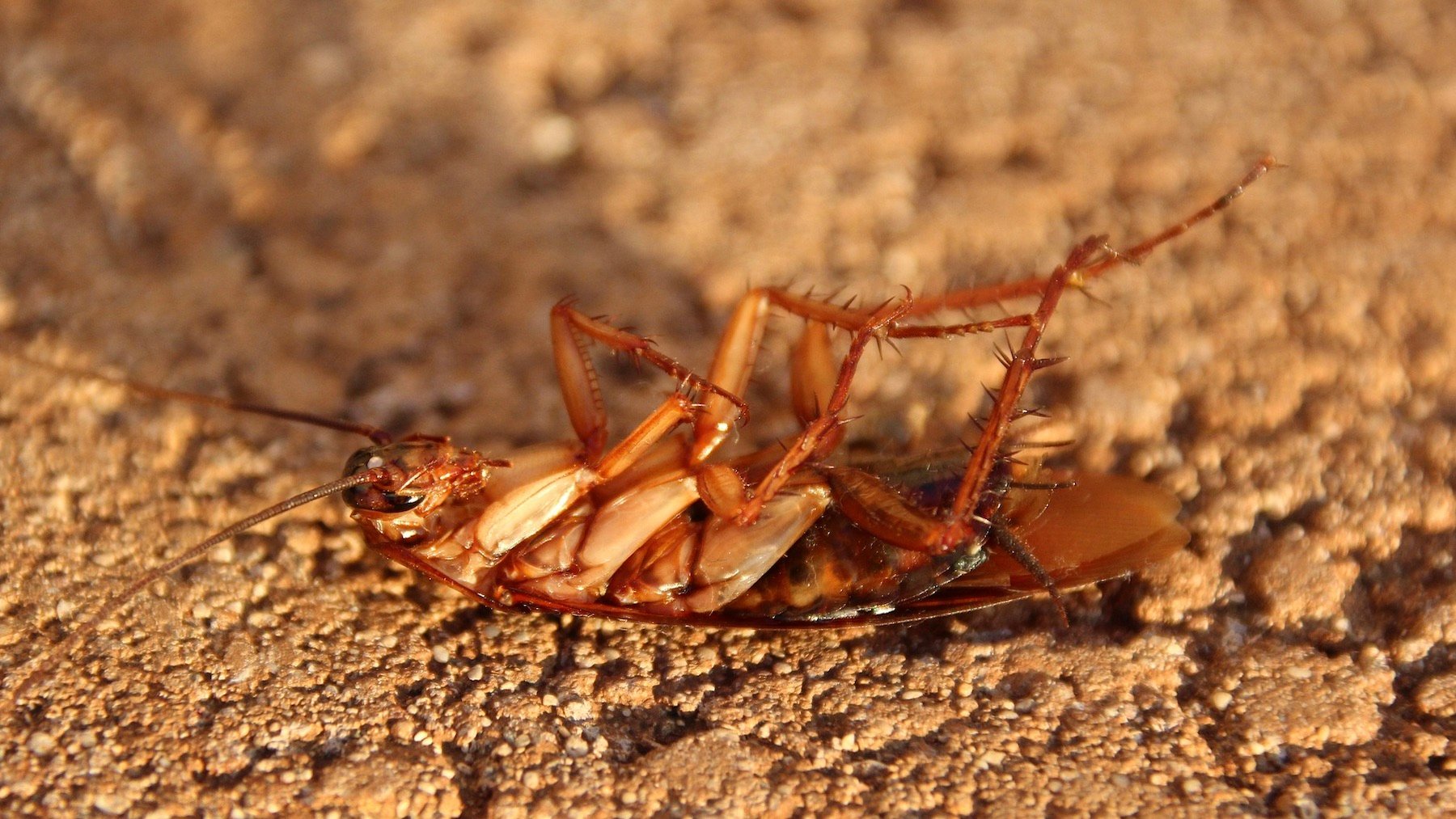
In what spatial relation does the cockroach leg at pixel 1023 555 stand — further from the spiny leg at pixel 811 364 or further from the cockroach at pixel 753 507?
the spiny leg at pixel 811 364

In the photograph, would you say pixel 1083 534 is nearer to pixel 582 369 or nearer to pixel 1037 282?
pixel 1037 282

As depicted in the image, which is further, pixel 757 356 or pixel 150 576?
pixel 757 356

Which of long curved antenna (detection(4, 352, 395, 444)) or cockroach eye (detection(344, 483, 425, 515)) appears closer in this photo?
cockroach eye (detection(344, 483, 425, 515))

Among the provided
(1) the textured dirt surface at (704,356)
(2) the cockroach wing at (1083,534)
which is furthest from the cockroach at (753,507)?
(1) the textured dirt surface at (704,356)

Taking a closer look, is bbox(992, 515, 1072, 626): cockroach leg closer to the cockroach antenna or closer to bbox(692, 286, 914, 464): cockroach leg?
bbox(692, 286, 914, 464): cockroach leg

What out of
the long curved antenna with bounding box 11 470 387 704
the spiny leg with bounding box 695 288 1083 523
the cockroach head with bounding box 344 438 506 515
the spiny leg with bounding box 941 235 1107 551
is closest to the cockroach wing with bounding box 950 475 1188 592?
the spiny leg with bounding box 941 235 1107 551

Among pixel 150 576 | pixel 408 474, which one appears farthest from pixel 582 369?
pixel 150 576
